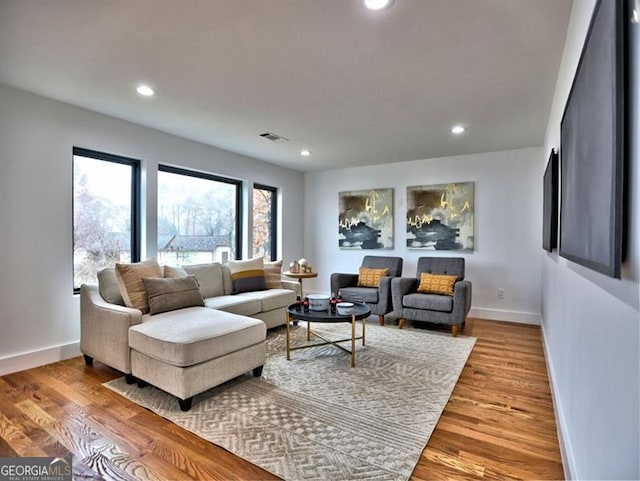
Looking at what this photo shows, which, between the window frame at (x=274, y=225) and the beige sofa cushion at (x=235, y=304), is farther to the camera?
the window frame at (x=274, y=225)

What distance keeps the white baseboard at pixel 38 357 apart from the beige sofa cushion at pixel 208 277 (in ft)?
A: 4.09

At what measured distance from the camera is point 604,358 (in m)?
1.04

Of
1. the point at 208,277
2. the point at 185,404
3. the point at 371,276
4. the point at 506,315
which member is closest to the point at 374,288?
the point at 371,276

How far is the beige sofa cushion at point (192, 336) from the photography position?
2314 mm

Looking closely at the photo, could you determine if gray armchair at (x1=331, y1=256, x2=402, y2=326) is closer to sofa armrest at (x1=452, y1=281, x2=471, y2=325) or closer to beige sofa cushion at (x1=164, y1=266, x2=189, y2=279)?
sofa armrest at (x1=452, y1=281, x2=471, y2=325)

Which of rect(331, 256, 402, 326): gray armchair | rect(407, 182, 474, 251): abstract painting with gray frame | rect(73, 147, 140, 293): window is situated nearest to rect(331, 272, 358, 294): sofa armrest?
rect(331, 256, 402, 326): gray armchair

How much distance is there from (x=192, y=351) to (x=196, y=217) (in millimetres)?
2732

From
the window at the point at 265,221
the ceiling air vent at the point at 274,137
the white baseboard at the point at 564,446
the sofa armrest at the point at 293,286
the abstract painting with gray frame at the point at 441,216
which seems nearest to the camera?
the white baseboard at the point at 564,446

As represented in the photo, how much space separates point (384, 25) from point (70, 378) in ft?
11.3

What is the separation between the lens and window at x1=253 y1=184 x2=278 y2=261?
18.3 ft

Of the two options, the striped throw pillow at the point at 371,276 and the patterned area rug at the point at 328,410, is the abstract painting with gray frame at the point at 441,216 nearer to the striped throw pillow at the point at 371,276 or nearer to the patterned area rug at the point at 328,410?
the striped throw pillow at the point at 371,276

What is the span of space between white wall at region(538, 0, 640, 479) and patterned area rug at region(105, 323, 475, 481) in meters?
0.78

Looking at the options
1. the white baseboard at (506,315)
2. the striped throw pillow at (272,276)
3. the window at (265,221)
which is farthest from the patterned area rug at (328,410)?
the window at (265,221)

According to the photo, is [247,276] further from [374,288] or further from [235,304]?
[374,288]
